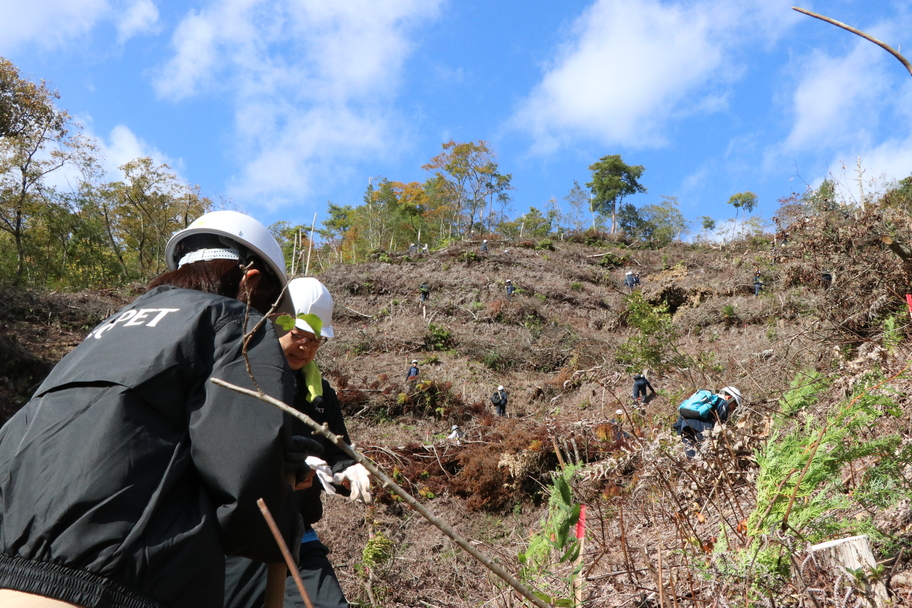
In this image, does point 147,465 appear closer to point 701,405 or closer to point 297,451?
point 297,451

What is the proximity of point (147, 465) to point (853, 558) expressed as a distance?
1.79 metres

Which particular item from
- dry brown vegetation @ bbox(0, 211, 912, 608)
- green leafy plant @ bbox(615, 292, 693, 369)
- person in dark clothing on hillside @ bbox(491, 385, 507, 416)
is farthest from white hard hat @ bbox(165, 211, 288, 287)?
person in dark clothing on hillside @ bbox(491, 385, 507, 416)

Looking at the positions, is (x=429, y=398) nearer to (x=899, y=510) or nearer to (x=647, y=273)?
(x=899, y=510)

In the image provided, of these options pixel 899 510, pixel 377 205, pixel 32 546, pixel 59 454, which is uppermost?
pixel 377 205

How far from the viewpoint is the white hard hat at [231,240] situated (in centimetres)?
156

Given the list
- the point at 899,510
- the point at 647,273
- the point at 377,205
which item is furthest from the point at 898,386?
the point at 377,205

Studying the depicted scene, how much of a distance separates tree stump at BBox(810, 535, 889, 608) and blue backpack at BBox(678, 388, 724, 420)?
3.23 m

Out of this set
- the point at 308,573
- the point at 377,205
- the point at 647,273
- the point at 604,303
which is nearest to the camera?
the point at 308,573

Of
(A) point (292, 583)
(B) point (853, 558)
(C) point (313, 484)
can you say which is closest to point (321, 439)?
(C) point (313, 484)

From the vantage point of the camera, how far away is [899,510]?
6.52 feet

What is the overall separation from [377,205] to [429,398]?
28888mm

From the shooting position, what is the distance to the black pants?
1.67 meters

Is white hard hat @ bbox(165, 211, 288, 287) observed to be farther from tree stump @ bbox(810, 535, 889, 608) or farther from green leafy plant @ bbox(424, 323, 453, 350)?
green leafy plant @ bbox(424, 323, 453, 350)

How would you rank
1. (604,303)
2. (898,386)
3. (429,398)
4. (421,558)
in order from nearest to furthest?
(898,386)
(421,558)
(429,398)
(604,303)
